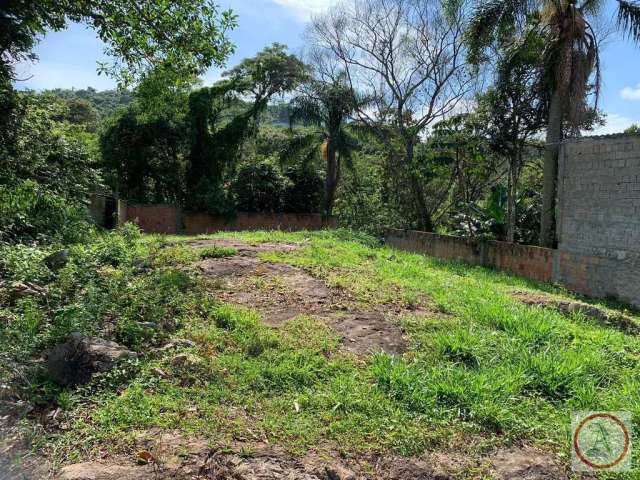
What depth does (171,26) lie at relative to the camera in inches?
255

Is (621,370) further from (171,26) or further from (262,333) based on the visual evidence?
(171,26)

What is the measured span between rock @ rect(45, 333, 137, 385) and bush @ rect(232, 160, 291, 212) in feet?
57.3

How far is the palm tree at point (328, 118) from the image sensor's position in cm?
1941

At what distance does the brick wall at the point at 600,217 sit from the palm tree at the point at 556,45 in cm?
129

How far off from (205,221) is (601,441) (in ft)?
60.0

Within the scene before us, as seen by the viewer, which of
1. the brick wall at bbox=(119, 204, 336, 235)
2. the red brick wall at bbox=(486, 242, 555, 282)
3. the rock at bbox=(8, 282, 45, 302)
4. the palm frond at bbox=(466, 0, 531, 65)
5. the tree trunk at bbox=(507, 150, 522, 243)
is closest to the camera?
the rock at bbox=(8, 282, 45, 302)

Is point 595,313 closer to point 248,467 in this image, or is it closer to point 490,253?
point 248,467

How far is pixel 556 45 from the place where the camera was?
11.1 meters

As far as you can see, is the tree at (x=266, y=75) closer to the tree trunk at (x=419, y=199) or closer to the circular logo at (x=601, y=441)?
the tree trunk at (x=419, y=199)

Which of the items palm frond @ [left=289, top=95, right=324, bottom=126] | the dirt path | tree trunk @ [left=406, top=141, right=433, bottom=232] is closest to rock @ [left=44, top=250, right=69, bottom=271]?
the dirt path

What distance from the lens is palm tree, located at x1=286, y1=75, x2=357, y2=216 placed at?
19406mm

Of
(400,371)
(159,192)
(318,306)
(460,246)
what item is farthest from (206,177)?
(400,371)

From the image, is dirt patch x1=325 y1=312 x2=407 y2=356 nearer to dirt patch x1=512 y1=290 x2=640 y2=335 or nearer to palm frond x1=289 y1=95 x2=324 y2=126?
dirt patch x1=512 y1=290 x2=640 y2=335

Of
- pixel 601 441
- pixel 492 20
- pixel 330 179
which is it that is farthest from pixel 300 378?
pixel 330 179
